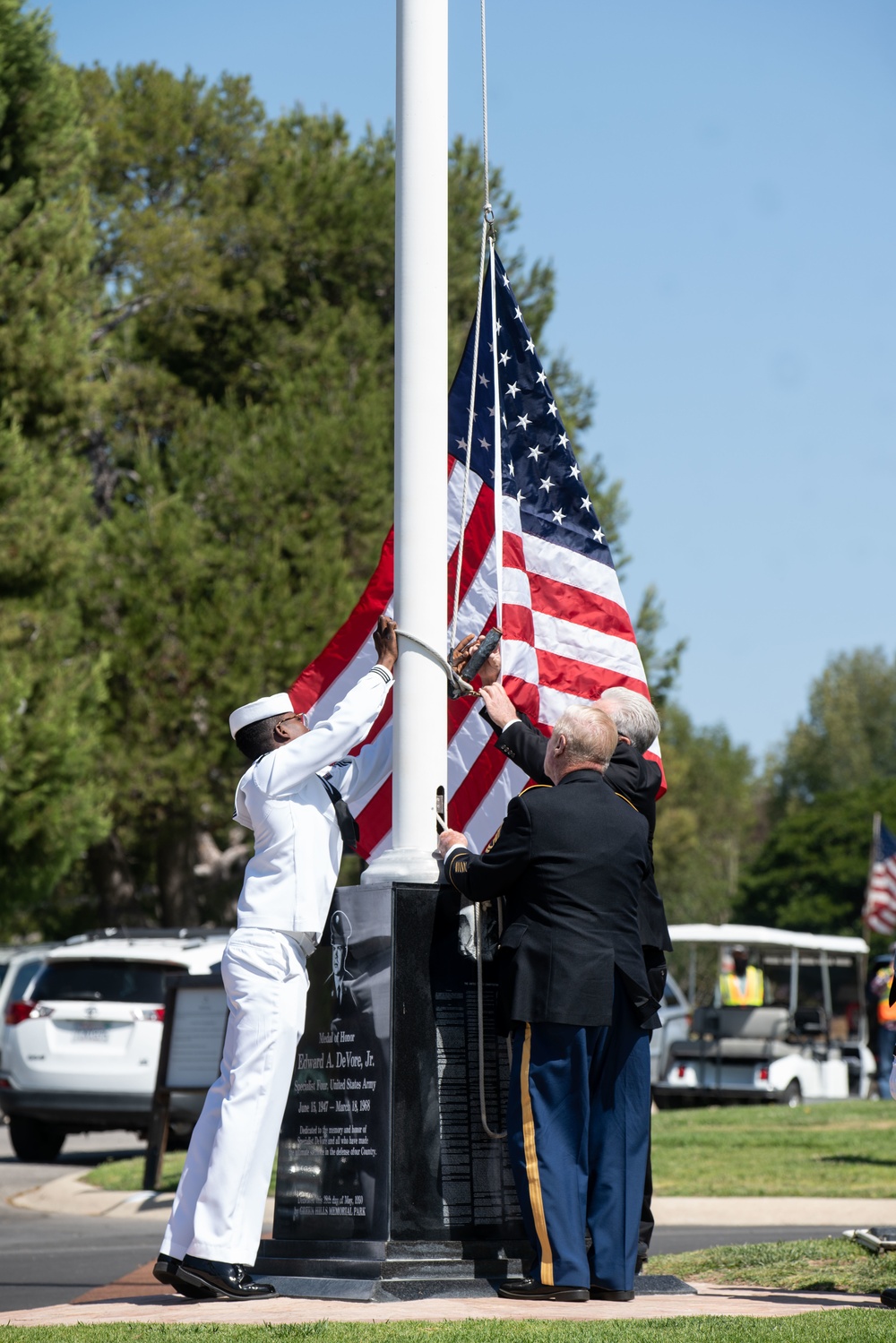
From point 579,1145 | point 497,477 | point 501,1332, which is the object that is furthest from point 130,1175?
point 501,1332

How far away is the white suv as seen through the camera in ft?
49.4

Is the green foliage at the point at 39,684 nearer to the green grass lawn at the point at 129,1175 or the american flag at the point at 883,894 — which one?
the green grass lawn at the point at 129,1175

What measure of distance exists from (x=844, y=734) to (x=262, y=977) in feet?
259

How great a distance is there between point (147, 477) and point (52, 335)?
5665 millimetres

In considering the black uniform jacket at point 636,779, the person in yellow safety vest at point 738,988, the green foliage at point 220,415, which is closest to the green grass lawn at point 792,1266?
the black uniform jacket at point 636,779

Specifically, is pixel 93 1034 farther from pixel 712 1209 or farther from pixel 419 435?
pixel 419 435

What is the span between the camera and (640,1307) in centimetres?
573

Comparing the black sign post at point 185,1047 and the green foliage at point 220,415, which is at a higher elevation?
the green foliage at point 220,415

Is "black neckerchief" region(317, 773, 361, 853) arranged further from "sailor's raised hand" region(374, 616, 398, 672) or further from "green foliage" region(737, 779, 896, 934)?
"green foliage" region(737, 779, 896, 934)

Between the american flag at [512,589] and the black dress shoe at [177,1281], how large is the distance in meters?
2.22

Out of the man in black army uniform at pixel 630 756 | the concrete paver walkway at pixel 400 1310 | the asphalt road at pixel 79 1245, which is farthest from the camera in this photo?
the asphalt road at pixel 79 1245

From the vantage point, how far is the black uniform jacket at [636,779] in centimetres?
639

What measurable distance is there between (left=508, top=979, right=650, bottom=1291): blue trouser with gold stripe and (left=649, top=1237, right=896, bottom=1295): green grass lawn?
46.7 inches

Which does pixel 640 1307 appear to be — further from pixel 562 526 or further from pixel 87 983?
pixel 87 983
